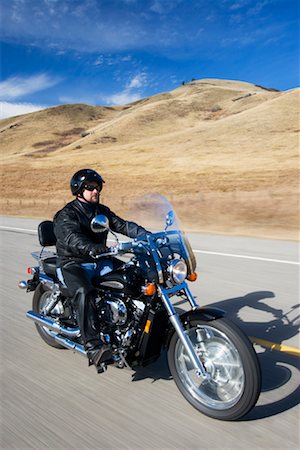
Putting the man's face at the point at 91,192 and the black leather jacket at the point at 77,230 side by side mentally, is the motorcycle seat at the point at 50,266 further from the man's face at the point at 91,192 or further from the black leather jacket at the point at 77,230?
the man's face at the point at 91,192

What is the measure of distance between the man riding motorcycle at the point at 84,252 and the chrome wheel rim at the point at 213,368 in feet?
2.09

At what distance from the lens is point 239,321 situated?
508cm

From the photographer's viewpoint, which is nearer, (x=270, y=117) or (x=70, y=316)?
(x=70, y=316)

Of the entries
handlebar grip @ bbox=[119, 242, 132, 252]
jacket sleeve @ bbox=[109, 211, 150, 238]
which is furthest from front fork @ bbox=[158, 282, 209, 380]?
jacket sleeve @ bbox=[109, 211, 150, 238]

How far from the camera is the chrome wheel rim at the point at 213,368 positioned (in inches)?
123

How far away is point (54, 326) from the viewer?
4.20 meters

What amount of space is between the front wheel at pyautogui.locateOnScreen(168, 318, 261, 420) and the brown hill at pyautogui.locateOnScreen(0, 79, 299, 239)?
1809mm

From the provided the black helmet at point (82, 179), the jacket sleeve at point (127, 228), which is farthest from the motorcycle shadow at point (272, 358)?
the black helmet at point (82, 179)

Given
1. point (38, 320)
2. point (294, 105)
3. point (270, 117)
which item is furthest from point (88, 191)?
point (294, 105)

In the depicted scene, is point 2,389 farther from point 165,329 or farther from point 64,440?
point 165,329

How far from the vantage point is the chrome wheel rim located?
3.12 m

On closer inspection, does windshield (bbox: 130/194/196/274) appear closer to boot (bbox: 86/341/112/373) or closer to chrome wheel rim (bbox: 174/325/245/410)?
chrome wheel rim (bbox: 174/325/245/410)

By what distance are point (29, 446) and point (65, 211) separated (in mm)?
1939

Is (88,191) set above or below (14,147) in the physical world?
below
